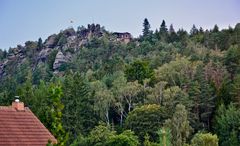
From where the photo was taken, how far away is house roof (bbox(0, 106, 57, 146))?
56.7 feet

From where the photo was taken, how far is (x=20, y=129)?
18.1 meters

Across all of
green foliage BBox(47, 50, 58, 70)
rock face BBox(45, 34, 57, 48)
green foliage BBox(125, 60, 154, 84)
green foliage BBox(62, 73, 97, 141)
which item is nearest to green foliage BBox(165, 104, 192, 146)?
green foliage BBox(62, 73, 97, 141)

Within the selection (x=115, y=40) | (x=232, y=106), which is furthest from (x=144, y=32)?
(x=232, y=106)

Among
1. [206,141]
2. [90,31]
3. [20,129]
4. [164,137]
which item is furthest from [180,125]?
[90,31]

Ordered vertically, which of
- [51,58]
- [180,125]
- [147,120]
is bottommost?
[180,125]

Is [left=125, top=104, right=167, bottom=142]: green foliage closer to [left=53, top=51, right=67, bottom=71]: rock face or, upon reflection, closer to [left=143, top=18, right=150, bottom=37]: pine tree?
[left=53, top=51, right=67, bottom=71]: rock face

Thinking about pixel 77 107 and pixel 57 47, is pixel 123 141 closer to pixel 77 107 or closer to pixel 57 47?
pixel 77 107

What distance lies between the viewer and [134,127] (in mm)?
43844

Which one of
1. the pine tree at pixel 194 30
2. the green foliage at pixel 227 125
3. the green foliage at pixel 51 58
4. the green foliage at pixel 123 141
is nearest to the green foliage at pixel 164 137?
the green foliage at pixel 123 141

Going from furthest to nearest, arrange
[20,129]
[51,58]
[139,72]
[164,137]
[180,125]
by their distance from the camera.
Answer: [51,58] < [139,72] < [180,125] < [20,129] < [164,137]

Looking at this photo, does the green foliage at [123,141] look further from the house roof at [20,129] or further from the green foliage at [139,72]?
the house roof at [20,129]

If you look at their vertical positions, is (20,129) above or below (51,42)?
below

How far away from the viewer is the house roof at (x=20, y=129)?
56.7ft

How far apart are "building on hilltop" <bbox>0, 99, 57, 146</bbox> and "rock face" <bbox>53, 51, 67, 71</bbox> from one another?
64612 mm
